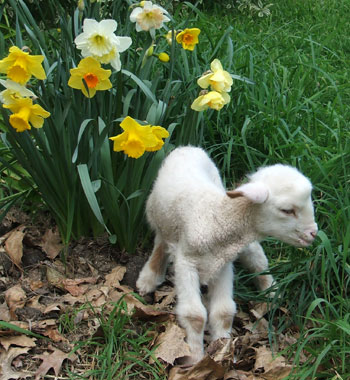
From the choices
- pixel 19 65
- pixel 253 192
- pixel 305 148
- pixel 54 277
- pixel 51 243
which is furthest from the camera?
pixel 305 148

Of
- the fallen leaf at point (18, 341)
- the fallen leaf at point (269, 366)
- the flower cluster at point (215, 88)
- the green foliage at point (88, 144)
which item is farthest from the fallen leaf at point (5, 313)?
the flower cluster at point (215, 88)

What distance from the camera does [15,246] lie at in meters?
3.33

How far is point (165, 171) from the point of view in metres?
3.13

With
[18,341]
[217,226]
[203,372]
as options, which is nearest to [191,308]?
[203,372]

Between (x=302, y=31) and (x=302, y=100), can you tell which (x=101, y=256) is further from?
(x=302, y=31)

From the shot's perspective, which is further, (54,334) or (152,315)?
(152,315)

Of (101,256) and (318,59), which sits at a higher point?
(318,59)

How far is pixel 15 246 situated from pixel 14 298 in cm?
40

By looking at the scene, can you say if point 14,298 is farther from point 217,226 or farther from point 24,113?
point 217,226

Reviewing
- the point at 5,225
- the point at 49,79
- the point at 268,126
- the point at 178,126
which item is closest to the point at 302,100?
the point at 268,126

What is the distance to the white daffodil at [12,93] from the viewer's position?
110 inches

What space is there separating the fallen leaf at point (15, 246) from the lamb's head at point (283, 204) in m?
1.32

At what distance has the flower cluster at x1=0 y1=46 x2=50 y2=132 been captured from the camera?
8.91ft

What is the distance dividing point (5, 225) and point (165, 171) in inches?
41.2
